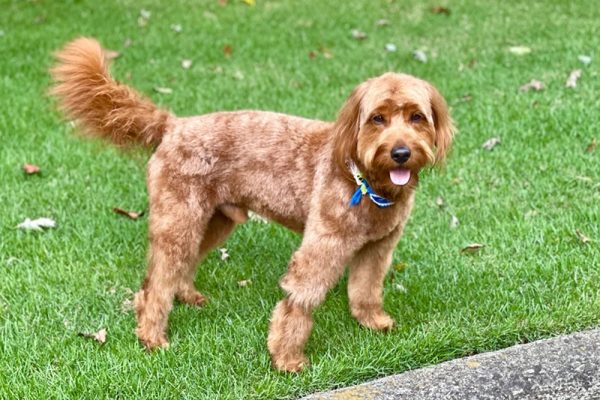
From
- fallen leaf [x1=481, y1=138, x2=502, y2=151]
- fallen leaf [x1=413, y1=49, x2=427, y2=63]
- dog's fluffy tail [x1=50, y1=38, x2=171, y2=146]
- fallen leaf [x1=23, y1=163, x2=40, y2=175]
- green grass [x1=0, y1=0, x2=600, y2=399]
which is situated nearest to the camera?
green grass [x1=0, y1=0, x2=600, y2=399]

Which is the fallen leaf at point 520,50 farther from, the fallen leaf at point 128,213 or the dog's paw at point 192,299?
the dog's paw at point 192,299

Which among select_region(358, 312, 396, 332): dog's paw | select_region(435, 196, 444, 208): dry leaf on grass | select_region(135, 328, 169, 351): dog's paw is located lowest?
select_region(435, 196, 444, 208): dry leaf on grass

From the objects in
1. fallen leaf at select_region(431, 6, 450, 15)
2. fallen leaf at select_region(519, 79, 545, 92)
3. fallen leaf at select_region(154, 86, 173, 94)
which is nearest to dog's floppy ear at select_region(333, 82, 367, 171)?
fallen leaf at select_region(519, 79, 545, 92)

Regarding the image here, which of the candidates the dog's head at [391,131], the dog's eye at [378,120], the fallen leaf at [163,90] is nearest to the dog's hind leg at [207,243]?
the dog's head at [391,131]

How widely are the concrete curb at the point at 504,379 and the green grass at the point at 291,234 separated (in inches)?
15.1

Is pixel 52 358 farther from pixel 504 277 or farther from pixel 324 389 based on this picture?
pixel 504 277

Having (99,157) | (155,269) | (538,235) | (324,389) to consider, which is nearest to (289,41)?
(99,157)

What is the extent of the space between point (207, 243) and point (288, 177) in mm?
849

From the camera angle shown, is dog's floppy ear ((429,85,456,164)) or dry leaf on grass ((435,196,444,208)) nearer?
dog's floppy ear ((429,85,456,164))

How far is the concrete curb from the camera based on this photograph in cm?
344

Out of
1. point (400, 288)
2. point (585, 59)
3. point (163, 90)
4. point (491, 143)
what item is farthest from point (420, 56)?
point (400, 288)

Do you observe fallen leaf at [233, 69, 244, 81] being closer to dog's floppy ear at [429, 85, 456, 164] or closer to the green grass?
the green grass

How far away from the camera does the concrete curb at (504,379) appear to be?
3.44m

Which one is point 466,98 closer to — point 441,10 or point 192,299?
point 441,10
